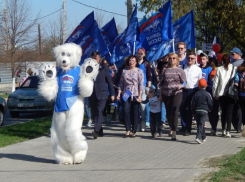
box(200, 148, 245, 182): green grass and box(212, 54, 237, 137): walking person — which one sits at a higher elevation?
box(212, 54, 237, 137): walking person

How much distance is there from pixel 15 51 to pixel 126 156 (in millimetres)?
23034

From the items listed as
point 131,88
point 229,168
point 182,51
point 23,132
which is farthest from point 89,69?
point 23,132

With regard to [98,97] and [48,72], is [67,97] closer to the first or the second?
[48,72]

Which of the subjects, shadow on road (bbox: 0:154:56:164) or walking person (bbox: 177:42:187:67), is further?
walking person (bbox: 177:42:187:67)

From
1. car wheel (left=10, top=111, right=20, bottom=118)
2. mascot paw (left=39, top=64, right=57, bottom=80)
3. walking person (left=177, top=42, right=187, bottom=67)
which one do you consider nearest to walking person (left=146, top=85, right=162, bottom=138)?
walking person (left=177, top=42, right=187, bottom=67)

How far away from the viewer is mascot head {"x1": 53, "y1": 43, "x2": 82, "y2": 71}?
7.85 metres

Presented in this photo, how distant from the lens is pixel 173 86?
977 cm

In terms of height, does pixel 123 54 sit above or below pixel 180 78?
above

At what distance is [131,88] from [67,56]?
2814mm

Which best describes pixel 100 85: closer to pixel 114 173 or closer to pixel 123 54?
pixel 123 54

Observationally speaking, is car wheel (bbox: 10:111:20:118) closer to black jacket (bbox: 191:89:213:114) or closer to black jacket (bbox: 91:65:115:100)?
black jacket (bbox: 91:65:115:100)

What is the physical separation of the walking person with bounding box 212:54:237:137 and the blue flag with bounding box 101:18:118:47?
5.11 m

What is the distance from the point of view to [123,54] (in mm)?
12523

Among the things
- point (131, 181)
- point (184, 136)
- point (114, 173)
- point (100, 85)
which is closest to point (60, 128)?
point (114, 173)
